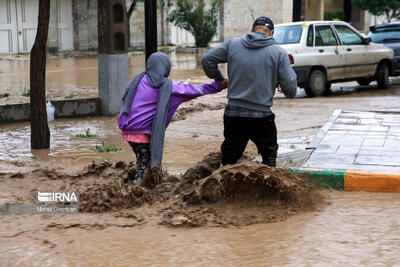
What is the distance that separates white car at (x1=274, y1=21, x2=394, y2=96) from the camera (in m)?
13.6

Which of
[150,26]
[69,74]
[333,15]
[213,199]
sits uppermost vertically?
[333,15]

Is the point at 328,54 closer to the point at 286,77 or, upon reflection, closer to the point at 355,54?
the point at 355,54

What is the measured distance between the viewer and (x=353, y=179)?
597 centimetres

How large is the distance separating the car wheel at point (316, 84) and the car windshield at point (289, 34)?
0.85 m

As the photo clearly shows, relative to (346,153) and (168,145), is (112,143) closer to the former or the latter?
(168,145)

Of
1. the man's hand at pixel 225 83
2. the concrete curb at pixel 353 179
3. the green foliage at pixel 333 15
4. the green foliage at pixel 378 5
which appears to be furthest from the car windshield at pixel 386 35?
the green foliage at pixel 333 15

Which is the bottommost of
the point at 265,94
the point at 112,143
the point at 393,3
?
the point at 112,143

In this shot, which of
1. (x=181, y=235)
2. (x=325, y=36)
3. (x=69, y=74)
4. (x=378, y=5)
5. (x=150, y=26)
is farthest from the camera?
(x=378, y=5)

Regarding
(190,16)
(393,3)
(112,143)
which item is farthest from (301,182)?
(393,3)

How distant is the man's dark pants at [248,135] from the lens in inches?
208

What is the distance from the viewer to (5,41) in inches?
1085

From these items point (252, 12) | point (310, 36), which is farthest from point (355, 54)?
point (252, 12)

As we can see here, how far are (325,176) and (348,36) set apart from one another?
30.3 feet

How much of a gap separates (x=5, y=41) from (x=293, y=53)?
17725 mm
